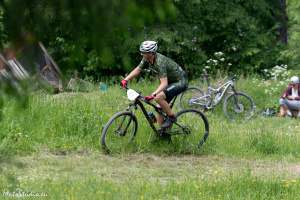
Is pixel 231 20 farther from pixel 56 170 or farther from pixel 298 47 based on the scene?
pixel 56 170

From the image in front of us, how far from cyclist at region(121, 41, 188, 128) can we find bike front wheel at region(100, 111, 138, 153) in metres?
0.46

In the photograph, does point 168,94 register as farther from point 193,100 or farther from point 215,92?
point 215,92

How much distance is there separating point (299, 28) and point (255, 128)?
6.89 m

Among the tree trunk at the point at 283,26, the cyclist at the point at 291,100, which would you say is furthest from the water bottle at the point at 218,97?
the tree trunk at the point at 283,26

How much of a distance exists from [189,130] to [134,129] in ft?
3.14

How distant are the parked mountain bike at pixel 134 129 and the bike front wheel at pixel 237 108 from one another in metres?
3.47

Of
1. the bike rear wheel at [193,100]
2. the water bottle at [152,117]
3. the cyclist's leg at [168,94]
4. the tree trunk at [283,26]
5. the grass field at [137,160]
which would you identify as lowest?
the grass field at [137,160]

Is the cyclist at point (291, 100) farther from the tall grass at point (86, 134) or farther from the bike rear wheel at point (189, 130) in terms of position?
the bike rear wheel at point (189, 130)

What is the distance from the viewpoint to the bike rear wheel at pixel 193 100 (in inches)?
574

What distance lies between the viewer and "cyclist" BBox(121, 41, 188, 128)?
32.3 feet

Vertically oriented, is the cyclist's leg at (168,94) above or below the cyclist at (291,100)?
below

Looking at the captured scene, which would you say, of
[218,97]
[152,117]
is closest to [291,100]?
[218,97]

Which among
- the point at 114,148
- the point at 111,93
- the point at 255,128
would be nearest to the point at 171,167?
the point at 114,148

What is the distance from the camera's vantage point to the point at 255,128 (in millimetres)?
12992
